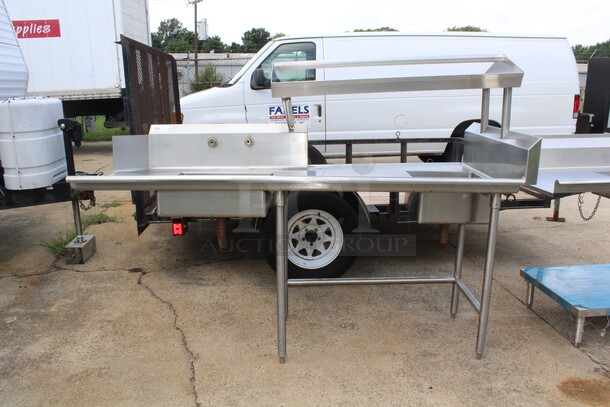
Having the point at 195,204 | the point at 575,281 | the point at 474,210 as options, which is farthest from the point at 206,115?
the point at 575,281

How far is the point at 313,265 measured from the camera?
414cm

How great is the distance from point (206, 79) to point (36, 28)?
22.9ft

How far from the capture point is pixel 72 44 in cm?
1003

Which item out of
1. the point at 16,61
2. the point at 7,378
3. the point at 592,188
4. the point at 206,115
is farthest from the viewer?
the point at 206,115

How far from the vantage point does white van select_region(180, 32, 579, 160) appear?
20.5ft

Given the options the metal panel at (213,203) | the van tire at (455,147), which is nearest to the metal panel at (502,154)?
the metal panel at (213,203)

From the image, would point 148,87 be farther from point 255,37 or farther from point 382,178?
point 255,37

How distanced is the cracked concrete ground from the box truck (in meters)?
6.11

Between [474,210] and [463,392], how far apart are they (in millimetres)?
1087

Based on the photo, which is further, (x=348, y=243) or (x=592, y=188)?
(x=348, y=243)

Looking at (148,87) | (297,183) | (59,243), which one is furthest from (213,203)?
(59,243)

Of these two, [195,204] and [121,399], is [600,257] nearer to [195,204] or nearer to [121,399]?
[195,204]

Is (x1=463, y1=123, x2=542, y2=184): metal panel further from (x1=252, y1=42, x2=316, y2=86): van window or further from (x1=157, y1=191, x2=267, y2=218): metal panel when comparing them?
(x1=252, y1=42, x2=316, y2=86): van window

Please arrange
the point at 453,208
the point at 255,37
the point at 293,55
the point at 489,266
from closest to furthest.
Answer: the point at 489,266 → the point at 453,208 → the point at 293,55 → the point at 255,37
